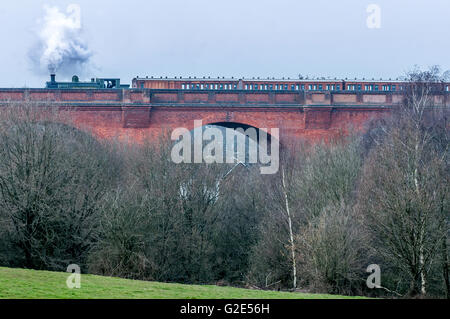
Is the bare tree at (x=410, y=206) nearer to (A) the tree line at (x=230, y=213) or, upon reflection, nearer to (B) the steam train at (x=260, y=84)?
(A) the tree line at (x=230, y=213)

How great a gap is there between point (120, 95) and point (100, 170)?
417 inches

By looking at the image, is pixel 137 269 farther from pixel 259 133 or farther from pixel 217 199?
pixel 259 133

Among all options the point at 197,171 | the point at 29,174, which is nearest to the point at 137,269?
the point at 29,174

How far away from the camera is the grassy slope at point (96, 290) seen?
15.0m

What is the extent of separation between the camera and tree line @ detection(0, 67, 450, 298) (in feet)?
77.8

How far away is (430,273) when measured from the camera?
23.5 metres

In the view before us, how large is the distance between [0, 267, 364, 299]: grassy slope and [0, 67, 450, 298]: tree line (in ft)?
22.7
